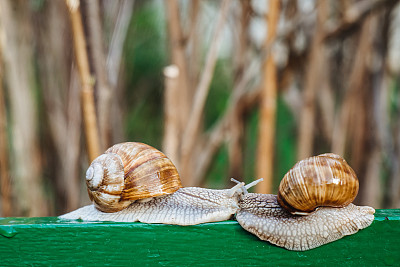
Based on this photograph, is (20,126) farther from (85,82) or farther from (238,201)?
(238,201)

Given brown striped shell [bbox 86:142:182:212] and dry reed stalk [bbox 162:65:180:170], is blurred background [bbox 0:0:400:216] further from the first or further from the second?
brown striped shell [bbox 86:142:182:212]

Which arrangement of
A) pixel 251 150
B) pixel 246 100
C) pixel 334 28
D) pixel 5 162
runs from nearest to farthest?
1. pixel 5 162
2. pixel 334 28
3. pixel 246 100
4. pixel 251 150

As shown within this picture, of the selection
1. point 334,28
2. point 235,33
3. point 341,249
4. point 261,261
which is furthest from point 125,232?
point 235,33

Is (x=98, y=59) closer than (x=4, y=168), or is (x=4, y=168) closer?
(x=98, y=59)

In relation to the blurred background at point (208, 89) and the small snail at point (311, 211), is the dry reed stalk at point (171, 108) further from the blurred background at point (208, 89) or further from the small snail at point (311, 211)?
the small snail at point (311, 211)

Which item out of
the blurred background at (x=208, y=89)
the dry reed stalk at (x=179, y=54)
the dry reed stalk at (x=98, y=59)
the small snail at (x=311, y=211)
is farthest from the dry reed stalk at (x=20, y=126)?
the small snail at (x=311, y=211)

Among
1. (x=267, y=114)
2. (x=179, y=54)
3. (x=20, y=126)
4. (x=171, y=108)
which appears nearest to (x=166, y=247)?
(x=267, y=114)

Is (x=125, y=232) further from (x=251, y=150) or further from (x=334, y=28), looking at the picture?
(x=251, y=150)
